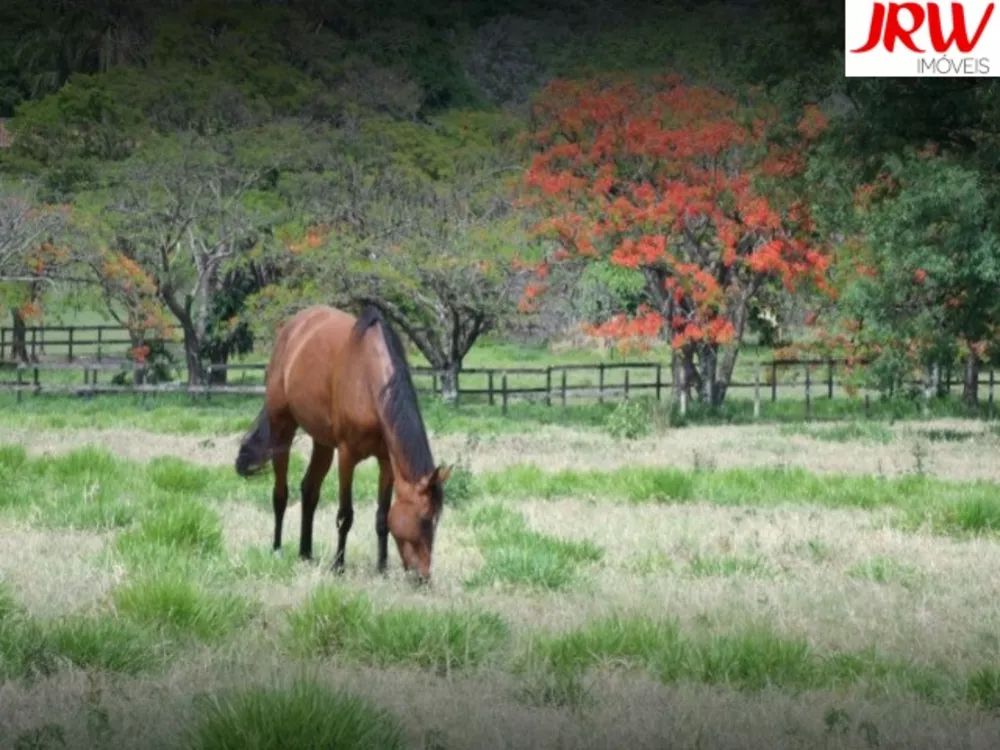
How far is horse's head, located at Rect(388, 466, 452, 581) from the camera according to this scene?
9430mm

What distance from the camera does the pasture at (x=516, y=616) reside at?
6.19 m

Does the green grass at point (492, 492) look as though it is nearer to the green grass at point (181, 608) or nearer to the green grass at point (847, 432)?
the green grass at point (181, 608)

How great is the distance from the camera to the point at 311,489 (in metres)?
11.0

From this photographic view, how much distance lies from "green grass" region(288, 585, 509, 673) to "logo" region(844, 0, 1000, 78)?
38.3 ft

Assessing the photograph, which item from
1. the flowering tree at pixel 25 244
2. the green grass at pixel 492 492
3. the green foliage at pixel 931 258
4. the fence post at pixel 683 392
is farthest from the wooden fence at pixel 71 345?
the green grass at pixel 492 492

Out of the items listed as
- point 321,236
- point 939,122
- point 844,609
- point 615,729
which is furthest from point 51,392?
point 615,729

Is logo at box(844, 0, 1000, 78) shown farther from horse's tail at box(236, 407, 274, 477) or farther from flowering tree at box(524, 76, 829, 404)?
A: horse's tail at box(236, 407, 274, 477)

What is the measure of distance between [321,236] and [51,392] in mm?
6317

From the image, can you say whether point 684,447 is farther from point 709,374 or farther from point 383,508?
point 383,508

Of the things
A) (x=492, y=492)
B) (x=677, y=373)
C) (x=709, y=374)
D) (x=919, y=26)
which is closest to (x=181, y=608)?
(x=492, y=492)

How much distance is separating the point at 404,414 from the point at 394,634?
242cm

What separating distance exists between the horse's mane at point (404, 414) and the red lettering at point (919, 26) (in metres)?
9.63

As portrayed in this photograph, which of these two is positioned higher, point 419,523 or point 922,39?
point 922,39

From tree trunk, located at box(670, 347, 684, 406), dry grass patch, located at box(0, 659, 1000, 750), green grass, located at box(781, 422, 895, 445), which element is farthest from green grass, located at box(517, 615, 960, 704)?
tree trunk, located at box(670, 347, 684, 406)
